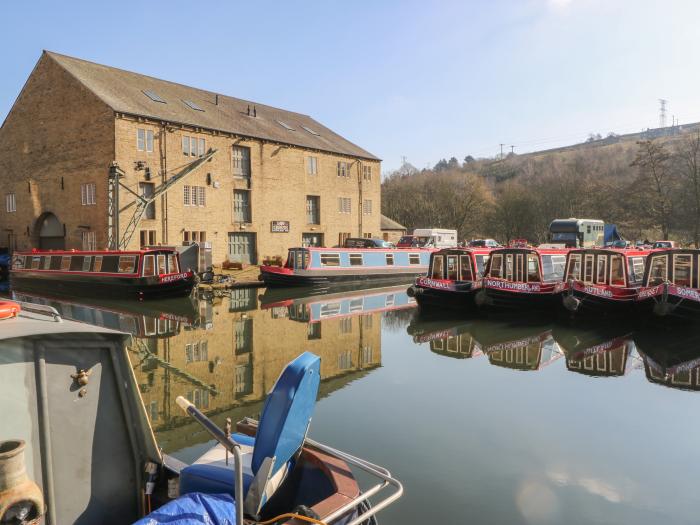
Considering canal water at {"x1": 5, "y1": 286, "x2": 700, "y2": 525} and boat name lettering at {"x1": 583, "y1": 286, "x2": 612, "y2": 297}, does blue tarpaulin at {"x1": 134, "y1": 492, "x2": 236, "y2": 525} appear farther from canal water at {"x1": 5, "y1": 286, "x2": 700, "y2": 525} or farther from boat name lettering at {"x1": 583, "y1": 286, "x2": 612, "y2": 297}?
boat name lettering at {"x1": 583, "y1": 286, "x2": 612, "y2": 297}

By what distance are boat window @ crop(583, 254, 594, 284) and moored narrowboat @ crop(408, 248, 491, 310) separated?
335 centimetres

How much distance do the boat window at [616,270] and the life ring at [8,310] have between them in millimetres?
16872

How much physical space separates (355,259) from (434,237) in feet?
45.2

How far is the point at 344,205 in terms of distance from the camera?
37188mm

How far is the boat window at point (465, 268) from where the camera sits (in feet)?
59.3

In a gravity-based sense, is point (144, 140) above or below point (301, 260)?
above

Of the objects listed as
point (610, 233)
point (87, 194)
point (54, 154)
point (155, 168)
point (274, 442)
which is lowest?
point (274, 442)

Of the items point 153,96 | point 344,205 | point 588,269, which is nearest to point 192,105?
point 153,96

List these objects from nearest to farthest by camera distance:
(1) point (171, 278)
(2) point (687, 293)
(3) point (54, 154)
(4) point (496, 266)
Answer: (2) point (687, 293), (4) point (496, 266), (1) point (171, 278), (3) point (54, 154)

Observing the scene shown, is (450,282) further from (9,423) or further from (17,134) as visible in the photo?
(17,134)

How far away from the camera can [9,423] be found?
2.64m

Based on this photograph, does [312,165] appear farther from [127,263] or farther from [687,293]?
[687,293]

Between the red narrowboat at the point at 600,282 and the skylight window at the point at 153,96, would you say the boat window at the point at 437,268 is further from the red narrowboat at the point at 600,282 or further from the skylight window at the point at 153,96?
the skylight window at the point at 153,96

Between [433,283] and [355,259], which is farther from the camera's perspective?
[355,259]
